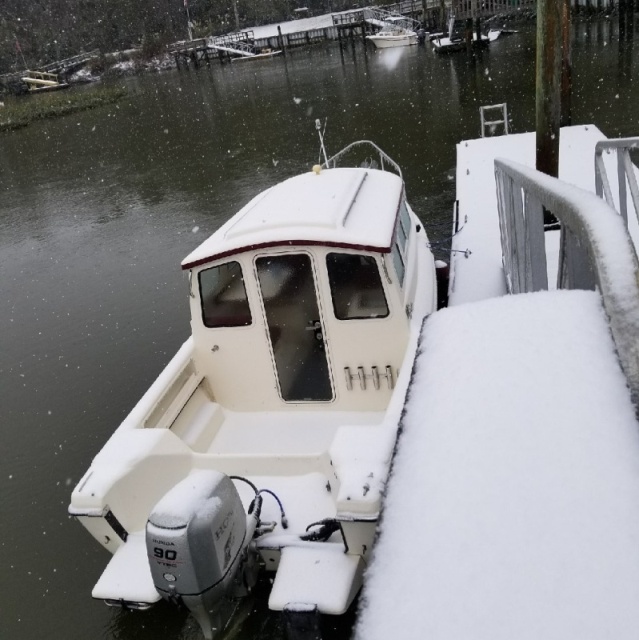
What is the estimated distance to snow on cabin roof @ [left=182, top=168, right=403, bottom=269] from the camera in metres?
5.05

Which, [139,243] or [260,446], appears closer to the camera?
[260,446]

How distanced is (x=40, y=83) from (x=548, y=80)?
56798 mm

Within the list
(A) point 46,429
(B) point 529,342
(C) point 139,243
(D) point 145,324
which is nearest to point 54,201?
(C) point 139,243

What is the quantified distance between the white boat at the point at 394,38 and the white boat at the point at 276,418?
131 ft

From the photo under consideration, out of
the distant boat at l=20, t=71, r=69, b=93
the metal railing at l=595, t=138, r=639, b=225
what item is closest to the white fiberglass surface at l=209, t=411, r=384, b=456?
the metal railing at l=595, t=138, r=639, b=225

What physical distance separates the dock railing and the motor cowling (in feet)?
7.25

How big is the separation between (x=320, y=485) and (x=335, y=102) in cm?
2358

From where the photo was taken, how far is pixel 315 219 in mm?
5246

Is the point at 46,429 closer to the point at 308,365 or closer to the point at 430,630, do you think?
the point at 308,365

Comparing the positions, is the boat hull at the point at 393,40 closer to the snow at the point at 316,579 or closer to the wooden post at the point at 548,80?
the wooden post at the point at 548,80

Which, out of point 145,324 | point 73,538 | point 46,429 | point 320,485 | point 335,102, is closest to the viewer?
point 320,485

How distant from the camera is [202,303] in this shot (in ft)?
18.3

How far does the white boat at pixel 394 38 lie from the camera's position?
42.1 m

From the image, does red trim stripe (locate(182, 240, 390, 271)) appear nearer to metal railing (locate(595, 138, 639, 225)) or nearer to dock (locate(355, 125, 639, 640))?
metal railing (locate(595, 138, 639, 225))
